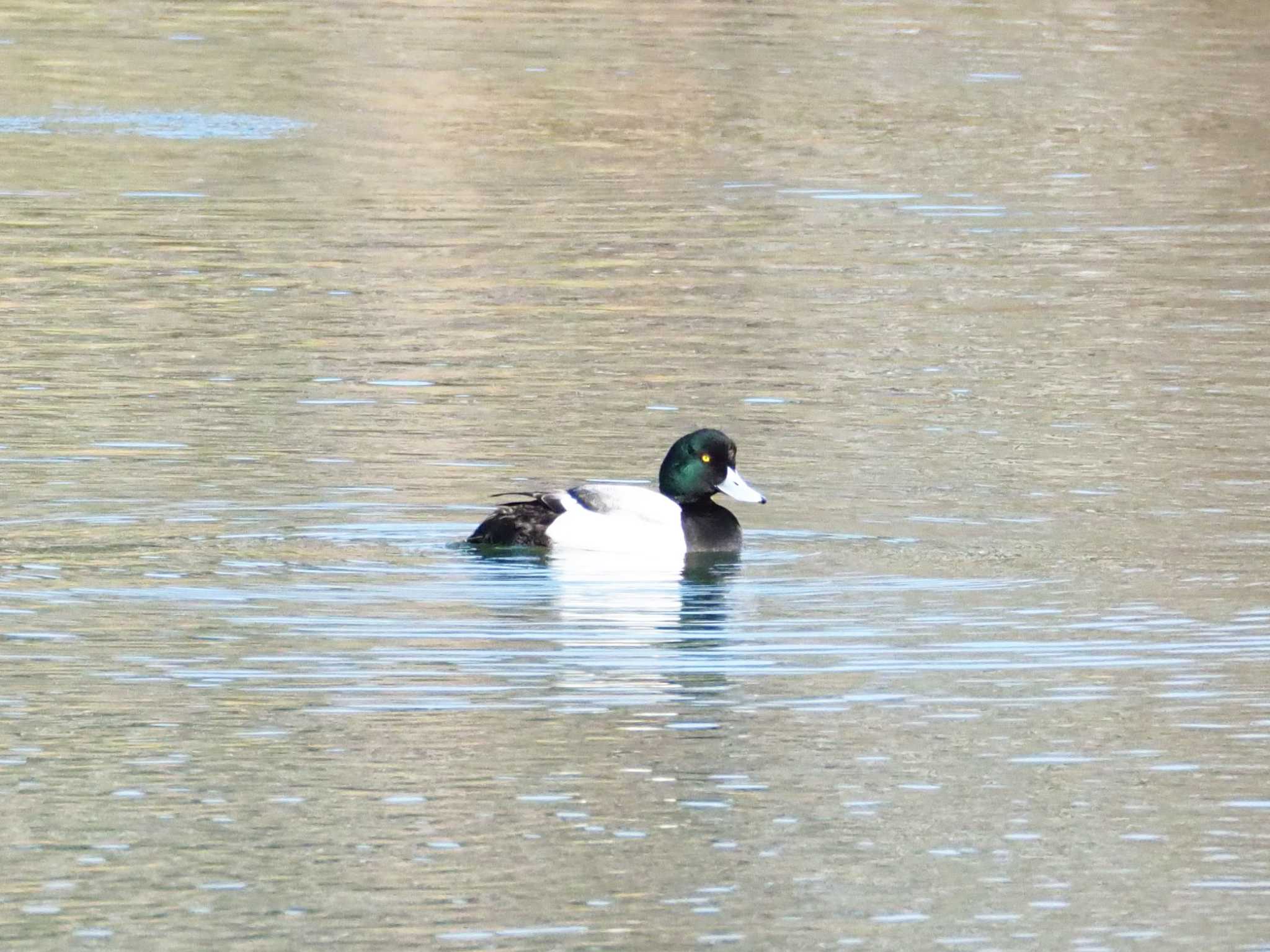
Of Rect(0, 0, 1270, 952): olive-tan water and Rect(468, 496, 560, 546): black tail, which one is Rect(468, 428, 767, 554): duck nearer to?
Rect(468, 496, 560, 546): black tail

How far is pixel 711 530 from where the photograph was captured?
1370cm

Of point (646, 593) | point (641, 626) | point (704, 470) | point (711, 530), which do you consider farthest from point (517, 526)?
point (641, 626)

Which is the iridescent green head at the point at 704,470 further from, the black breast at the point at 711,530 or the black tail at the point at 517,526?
the black tail at the point at 517,526

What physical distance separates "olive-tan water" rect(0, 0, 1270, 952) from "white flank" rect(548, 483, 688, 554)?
19 cm

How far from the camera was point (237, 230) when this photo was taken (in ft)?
75.0

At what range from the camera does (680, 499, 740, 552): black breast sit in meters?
13.7

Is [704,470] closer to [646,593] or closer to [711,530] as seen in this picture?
[711,530]

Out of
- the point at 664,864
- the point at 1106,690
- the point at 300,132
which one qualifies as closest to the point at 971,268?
the point at 300,132

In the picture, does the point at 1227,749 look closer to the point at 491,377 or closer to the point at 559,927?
the point at 559,927

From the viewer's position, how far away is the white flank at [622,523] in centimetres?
1354

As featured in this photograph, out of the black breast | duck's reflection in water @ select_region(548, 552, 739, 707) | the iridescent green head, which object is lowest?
duck's reflection in water @ select_region(548, 552, 739, 707)

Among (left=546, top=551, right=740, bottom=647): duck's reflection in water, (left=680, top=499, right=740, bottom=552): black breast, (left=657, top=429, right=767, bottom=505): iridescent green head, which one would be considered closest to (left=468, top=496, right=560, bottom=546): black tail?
(left=546, top=551, right=740, bottom=647): duck's reflection in water

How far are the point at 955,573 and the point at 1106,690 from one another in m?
1.96

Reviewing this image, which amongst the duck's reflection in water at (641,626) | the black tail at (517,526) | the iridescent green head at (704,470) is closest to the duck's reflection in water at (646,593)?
the duck's reflection in water at (641,626)
